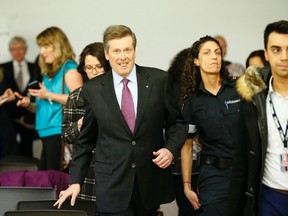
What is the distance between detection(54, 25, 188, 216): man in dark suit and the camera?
3.37 m

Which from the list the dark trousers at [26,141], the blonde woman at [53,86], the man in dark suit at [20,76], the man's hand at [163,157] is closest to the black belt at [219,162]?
the man's hand at [163,157]

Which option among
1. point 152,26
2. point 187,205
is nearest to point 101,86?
point 187,205

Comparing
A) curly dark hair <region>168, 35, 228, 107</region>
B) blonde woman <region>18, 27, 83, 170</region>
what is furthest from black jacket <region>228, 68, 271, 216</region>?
blonde woman <region>18, 27, 83, 170</region>

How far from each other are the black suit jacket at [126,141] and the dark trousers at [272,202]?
0.64 meters

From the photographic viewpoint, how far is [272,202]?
2.86m

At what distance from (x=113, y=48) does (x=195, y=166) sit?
140cm

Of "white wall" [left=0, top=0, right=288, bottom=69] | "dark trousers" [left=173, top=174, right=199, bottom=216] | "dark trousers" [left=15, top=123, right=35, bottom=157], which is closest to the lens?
"dark trousers" [left=173, top=174, right=199, bottom=216]

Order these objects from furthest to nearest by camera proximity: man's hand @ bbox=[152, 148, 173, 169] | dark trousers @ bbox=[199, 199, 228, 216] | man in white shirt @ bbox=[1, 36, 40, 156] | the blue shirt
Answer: man in white shirt @ bbox=[1, 36, 40, 156], the blue shirt, dark trousers @ bbox=[199, 199, 228, 216], man's hand @ bbox=[152, 148, 173, 169]

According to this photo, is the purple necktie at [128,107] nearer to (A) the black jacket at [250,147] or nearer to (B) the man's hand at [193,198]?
(A) the black jacket at [250,147]

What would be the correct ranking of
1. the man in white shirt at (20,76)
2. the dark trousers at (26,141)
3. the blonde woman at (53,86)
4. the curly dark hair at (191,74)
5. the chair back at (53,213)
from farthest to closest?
the dark trousers at (26,141), the man in white shirt at (20,76), the blonde woman at (53,86), the curly dark hair at (191,74), the chair back at (53,213)

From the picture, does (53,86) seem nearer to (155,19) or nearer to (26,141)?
(26,141)

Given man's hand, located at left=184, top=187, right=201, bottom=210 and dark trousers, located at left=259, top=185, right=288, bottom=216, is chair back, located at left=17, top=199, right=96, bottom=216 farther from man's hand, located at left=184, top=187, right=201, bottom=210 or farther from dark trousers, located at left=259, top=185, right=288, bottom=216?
dark trousers, located at left=259, top=185, right=288, bottom=216

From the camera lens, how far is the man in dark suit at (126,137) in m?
3.37

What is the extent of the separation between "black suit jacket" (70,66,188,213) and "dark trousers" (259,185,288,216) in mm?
641
